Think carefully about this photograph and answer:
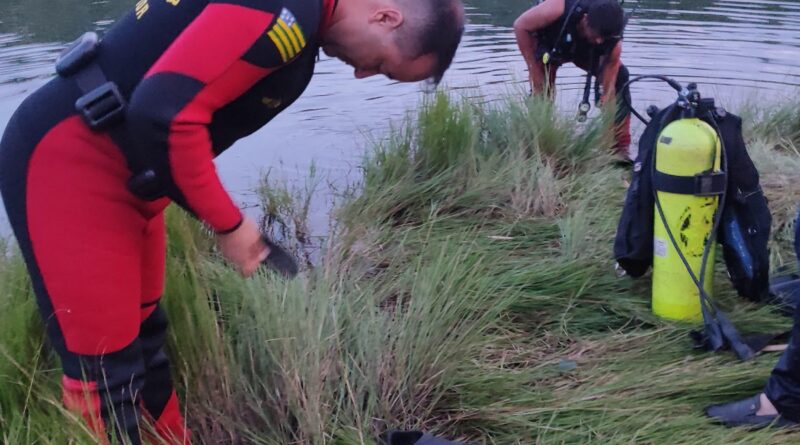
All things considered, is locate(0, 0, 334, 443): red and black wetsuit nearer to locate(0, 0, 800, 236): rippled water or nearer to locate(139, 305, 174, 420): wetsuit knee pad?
locate(139, 305, 174, 420): wetsuit knee pad

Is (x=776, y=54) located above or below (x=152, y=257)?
below

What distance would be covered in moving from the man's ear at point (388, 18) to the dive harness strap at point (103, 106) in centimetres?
55

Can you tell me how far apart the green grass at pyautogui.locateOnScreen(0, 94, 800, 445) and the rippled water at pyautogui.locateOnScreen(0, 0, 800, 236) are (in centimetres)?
131

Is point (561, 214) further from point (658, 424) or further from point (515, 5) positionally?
point (515, 5)

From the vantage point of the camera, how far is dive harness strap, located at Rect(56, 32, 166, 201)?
1.63m

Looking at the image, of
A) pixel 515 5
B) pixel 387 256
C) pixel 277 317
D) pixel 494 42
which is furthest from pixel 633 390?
pixel 515 5

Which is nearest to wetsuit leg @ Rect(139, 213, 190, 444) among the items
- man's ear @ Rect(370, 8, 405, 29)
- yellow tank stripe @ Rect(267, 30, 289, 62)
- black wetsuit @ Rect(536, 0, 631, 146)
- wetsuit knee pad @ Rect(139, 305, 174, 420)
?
wetsuit knee pad @ Rect(139, 305, 174, 420)

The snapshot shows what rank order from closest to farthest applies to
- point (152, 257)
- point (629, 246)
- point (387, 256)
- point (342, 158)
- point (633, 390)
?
1. point (152, 257)
2. point (633, 390)
3. point (629, 246)
4. point (387, 256)
5. point (342, 158)

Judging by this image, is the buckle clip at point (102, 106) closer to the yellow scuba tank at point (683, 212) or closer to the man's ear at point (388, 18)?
the man's ear at point (388, 18)

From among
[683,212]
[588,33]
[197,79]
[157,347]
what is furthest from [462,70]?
[197,79]

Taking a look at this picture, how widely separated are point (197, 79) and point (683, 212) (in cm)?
200

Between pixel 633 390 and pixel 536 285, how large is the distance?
2.44 feet

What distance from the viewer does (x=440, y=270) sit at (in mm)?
2861

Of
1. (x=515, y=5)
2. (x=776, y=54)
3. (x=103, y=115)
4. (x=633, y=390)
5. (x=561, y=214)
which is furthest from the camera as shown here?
(x=515, y=5)
